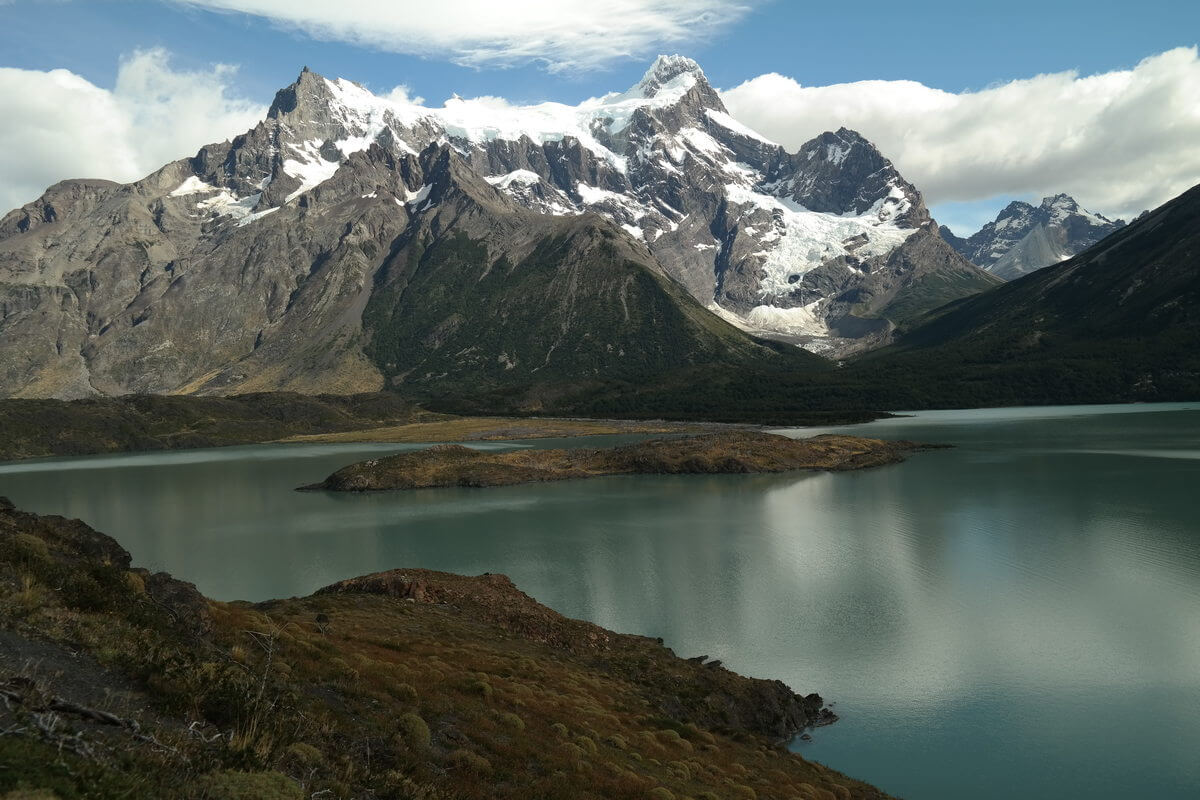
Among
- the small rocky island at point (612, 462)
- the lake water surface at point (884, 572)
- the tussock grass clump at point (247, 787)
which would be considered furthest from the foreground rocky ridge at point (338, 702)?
the small rocky island at point (612, 462)

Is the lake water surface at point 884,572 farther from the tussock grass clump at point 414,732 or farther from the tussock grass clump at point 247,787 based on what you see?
the tussock grass clump at point 247,787

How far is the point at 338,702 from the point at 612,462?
136 m

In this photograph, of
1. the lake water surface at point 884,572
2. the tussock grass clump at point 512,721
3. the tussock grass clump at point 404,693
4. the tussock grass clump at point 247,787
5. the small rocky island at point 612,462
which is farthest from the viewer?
the small rocky island at point 612,462

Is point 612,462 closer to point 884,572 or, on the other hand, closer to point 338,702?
point 884,572

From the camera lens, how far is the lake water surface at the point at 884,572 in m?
36.4

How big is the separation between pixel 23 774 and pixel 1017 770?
37132 millimetres

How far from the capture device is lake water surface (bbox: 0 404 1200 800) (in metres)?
36.4

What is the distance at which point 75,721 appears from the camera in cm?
1284

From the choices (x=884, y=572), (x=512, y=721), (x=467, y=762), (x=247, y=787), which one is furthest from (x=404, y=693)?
(x=884, y=572)

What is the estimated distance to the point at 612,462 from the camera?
160 meters

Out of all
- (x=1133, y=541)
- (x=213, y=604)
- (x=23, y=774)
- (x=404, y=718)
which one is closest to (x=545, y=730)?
(x=404, y=718)

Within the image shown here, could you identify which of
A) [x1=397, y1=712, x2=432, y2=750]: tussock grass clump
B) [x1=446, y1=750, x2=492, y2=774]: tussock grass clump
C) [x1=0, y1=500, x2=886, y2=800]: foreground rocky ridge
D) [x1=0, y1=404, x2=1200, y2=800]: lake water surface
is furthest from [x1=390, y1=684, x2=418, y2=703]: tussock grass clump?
[x1=0, y1=404, x2=1200, y2=800]: lake water surface

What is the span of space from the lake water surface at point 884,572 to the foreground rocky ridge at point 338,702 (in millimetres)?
6230

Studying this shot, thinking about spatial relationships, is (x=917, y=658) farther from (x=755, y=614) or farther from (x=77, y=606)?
(x=77, y=606)
